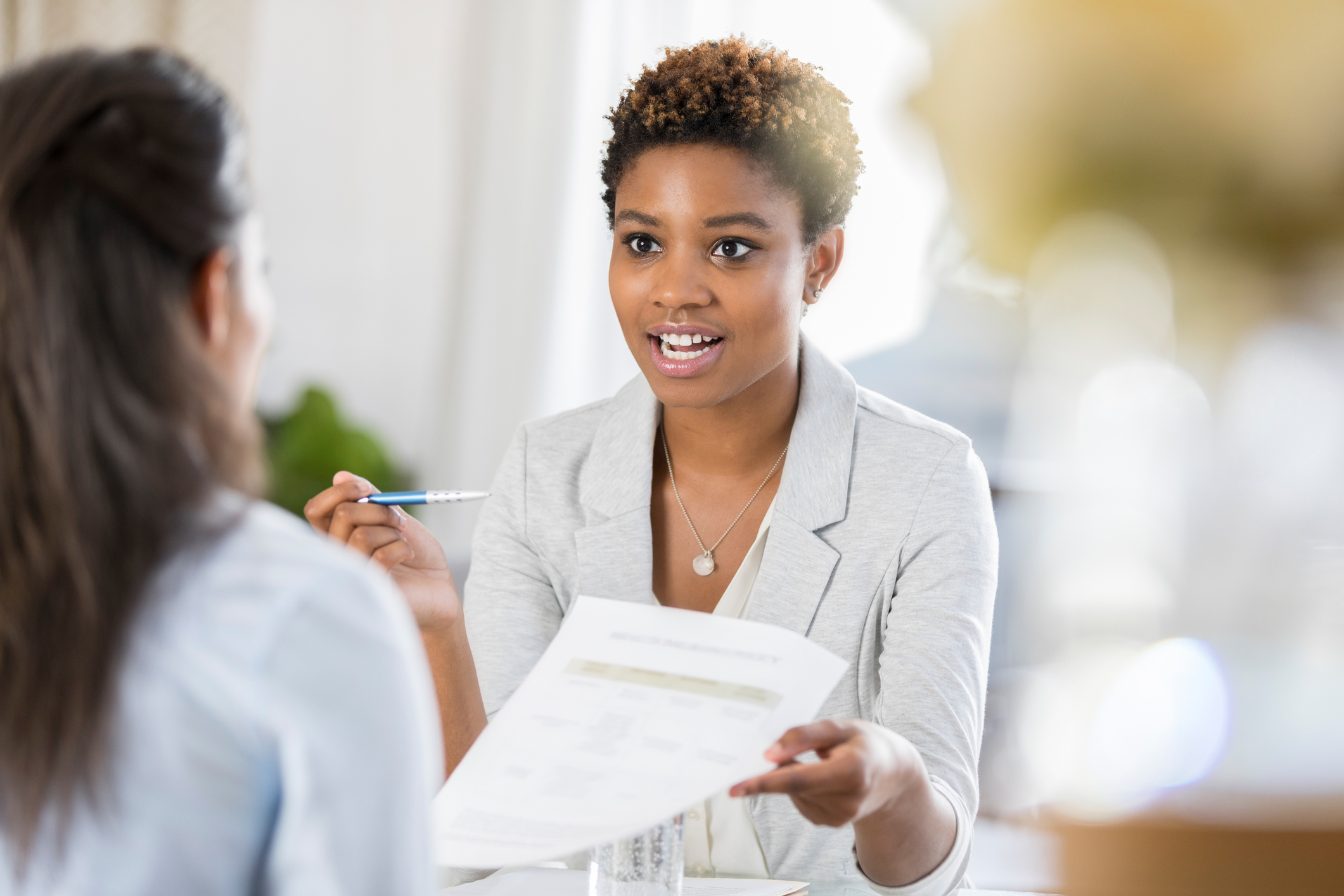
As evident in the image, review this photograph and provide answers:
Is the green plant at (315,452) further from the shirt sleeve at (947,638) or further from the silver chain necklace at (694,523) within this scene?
the shirt sleeve at (947,638)

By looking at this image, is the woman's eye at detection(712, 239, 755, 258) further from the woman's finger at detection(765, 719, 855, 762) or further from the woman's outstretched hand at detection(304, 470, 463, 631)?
the woman's finger at detection(765, 719, 855, 762)

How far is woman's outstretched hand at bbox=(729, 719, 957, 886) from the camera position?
733 mm

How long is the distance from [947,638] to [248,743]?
2.71 feet

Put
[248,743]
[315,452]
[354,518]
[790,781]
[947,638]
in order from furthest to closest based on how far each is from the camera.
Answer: [315,452]
[947,638]
[354,518]
[790,781]
[248,743]

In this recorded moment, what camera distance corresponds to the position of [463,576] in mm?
1695

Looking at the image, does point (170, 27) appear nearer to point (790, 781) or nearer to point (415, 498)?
point (415, 498)

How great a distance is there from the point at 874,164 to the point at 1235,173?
241 centimetres

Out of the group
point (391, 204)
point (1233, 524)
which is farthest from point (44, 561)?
point (391, 204)

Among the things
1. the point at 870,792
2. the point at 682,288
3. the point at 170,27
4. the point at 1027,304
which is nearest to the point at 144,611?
the point at 870,792

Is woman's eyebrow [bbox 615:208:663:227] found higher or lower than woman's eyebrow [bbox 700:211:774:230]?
lower

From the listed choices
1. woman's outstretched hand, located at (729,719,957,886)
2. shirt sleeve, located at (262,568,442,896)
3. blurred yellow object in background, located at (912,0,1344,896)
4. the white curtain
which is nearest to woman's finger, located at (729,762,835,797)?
woman's outstretched hand, located at (729,719,957,886)

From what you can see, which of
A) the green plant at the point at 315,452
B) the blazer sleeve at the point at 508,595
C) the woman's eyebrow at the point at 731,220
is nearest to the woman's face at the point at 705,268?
the woman's eyebrow at the point at 731,220

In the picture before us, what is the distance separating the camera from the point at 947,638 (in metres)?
1.18

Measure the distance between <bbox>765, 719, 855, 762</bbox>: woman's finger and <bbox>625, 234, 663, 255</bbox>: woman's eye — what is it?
0.70m
